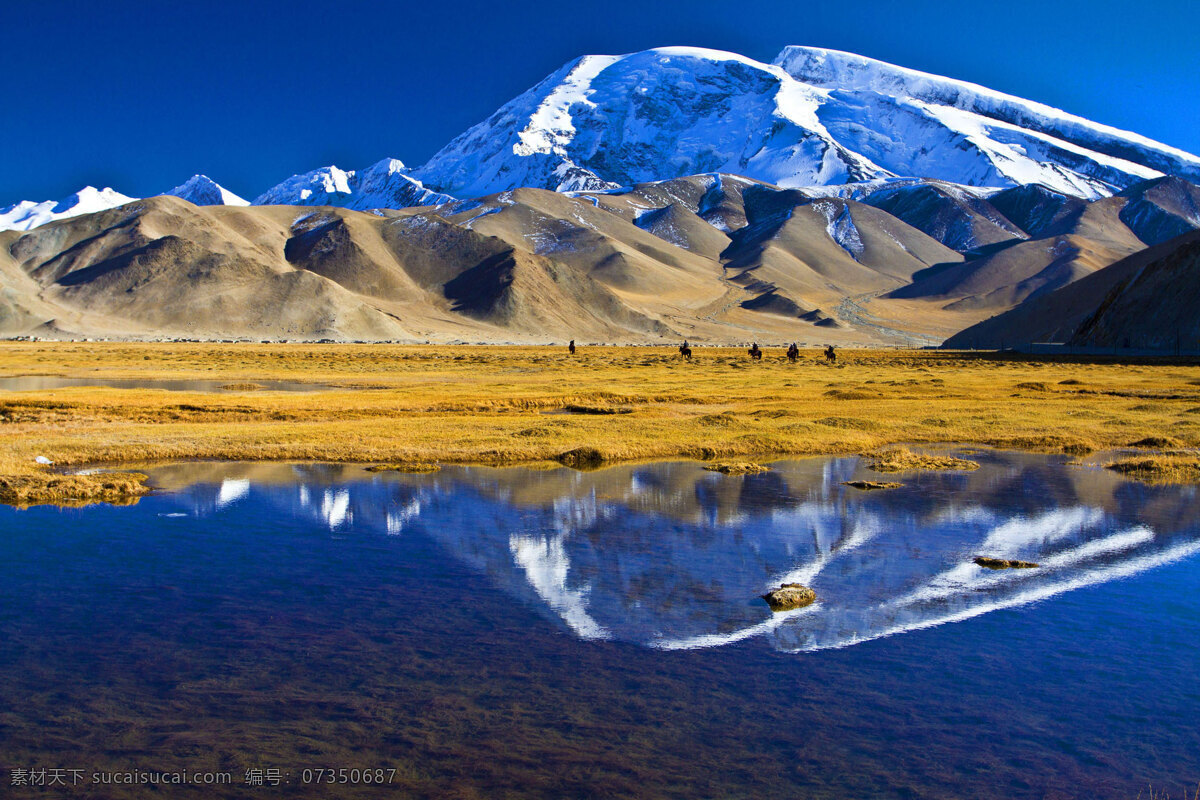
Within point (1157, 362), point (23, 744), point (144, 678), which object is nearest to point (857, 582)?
point (144, 678)

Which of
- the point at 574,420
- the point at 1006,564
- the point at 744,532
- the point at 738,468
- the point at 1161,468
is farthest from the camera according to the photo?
the point at 574,420

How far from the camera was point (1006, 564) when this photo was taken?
15445 millimetres

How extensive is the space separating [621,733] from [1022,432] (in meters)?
28.7

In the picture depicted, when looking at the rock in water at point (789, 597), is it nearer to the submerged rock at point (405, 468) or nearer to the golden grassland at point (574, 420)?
the golden grassland at point (574, 420)

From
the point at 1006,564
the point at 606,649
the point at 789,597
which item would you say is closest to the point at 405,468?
the point at 789,597

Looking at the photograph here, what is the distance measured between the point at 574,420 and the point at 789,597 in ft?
74.7

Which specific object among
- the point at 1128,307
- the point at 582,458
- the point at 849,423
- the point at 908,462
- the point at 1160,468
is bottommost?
the point at 582,458

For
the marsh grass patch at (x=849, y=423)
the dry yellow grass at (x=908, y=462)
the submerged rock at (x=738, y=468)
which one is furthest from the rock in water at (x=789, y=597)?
the marsh grass patch at (x=849, y=423)

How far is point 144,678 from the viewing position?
10359 mm

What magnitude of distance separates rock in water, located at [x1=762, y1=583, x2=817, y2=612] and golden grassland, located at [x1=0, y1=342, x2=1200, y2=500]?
13540 millimetres

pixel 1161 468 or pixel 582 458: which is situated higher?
pixel 1161 468

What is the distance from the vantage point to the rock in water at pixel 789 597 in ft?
42.9

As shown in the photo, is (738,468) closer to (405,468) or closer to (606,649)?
(405,468)

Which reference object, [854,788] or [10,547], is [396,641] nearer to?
[854,788]
